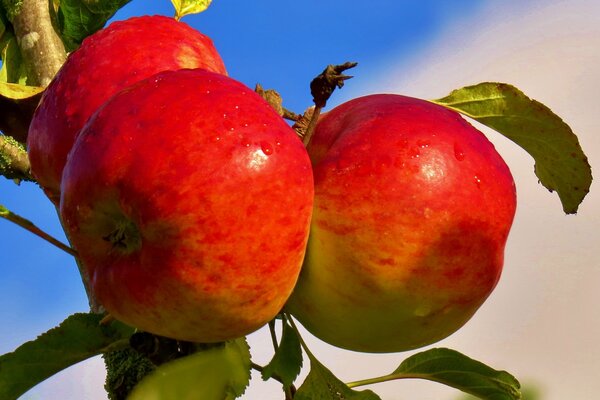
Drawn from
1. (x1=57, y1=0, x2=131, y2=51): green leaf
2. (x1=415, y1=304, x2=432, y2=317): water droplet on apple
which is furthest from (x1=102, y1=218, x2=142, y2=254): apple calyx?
(x1=57, y1=0, x2=131, y2=51): green leaf

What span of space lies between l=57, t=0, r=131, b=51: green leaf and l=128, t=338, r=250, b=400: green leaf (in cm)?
68

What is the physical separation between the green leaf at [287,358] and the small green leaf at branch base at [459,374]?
18 centimetres

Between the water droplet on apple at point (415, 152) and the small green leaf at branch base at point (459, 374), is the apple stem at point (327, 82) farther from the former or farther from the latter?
the small green leaf at branch base at point (459, 374)

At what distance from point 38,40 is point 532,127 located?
942 millimetres

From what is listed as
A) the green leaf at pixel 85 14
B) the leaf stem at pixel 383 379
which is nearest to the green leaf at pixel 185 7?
Result: the green leaf at pixel 85 14

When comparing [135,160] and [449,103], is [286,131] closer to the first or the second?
[135,160]

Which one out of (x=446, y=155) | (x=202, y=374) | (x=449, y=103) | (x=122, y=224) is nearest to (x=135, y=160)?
(x=122, y=224)

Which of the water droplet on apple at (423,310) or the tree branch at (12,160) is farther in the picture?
the tree branch at (12,160)

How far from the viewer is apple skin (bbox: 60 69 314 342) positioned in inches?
33.2

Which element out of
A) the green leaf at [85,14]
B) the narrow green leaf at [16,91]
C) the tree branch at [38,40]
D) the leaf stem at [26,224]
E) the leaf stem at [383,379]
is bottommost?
the leaf stem at [383,379]

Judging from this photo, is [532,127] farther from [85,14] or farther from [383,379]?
[85,14]

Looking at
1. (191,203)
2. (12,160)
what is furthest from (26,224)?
(12,160)

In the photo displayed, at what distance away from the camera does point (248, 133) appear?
88 centimetres

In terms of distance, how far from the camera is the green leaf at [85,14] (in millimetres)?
1369
